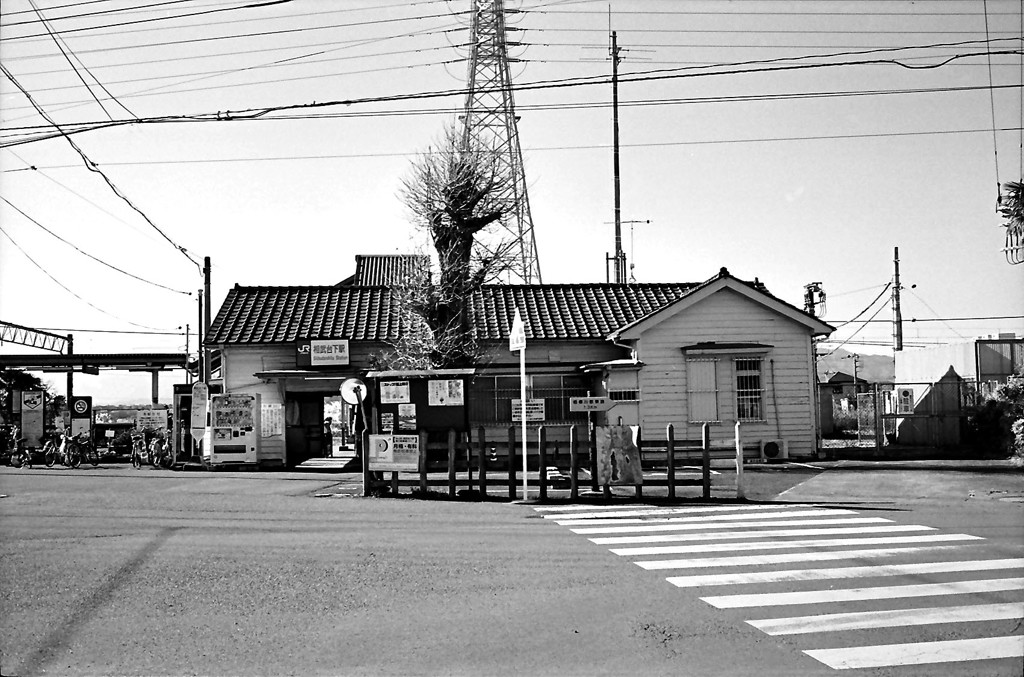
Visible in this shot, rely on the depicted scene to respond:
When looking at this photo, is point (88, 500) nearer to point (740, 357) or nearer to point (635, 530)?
point (635, 530)

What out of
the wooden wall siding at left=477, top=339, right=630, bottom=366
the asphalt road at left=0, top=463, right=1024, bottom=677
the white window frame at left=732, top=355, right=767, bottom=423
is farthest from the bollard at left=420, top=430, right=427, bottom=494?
the white window frame at left=732, top=355, right=767, bottom=423

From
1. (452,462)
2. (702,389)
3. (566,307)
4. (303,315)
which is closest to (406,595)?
(452,462)

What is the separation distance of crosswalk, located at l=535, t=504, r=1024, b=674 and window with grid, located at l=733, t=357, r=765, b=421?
1095cm

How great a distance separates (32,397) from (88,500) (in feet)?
63.7

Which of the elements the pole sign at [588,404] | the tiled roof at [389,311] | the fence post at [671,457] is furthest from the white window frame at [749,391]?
the fence post at [671,457]

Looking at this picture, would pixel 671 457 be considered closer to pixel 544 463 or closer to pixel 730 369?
pixel 544 463

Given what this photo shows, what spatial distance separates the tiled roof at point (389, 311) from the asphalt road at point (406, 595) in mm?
12354

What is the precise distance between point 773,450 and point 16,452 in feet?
72.6

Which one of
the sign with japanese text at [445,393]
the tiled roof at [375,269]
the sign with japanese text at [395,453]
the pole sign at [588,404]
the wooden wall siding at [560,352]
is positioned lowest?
the sign with japanese text at [395,453]

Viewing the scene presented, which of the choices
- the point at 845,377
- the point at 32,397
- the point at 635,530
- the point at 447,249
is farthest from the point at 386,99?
the point at 845,377

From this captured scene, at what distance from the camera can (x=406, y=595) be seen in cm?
829

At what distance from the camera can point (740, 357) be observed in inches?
990

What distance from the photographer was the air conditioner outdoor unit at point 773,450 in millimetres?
24906

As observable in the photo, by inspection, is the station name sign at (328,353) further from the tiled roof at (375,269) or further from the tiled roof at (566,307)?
the tiled roof at (375,269)
